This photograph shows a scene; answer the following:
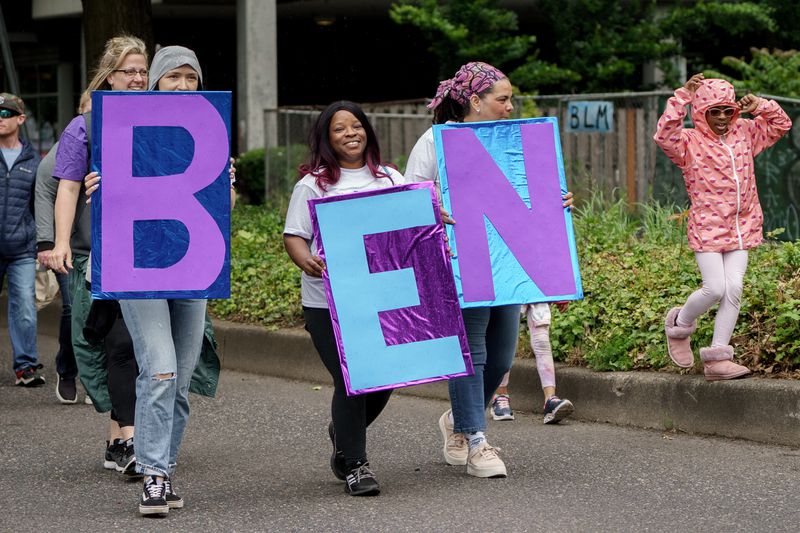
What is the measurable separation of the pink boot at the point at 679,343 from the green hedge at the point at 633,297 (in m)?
0.26

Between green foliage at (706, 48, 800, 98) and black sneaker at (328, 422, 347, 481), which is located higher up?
green foliage at (706, 48, 800, 98)

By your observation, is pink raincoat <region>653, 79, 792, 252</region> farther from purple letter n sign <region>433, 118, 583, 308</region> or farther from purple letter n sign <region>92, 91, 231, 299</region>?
purple letter n sign <region>92, 91, 231, 299</region>

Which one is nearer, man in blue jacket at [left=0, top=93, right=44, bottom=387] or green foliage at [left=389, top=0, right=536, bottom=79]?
man in blue jacket at [left=0, top=93, right=44, bottom=387]

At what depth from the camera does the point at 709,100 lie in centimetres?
673

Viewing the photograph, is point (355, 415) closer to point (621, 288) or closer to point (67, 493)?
point (67, 493)

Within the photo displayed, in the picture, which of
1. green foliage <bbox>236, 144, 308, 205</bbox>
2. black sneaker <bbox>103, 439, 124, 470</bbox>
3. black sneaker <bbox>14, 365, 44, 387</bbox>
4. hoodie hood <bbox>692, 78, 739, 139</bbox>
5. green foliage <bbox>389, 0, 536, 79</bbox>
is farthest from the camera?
green foliage <bbox>389, 0, 536, 79</bbox>

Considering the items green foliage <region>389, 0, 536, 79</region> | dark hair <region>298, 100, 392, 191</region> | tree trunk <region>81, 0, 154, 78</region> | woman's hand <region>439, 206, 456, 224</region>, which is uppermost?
green foliage <region>389, 0, 536, 79</region>

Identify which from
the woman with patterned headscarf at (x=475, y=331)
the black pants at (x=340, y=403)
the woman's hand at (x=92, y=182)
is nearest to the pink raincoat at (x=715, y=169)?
the woman with patterned headscarf at (x=475, y=331)

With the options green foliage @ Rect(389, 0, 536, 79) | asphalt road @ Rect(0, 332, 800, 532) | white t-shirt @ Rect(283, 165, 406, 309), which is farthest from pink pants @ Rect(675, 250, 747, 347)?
green foliage @ Rect(389, 0, 536, 79)

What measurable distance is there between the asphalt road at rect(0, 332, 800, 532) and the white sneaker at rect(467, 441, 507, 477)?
0.15 ft

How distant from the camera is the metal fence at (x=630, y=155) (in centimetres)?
1209

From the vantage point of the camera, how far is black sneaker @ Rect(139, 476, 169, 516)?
5.30 metres

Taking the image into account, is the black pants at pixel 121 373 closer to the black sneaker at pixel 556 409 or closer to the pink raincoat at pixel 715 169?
the black sneaker at pixel 556 409

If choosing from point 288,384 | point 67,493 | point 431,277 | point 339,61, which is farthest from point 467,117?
point 339,61
